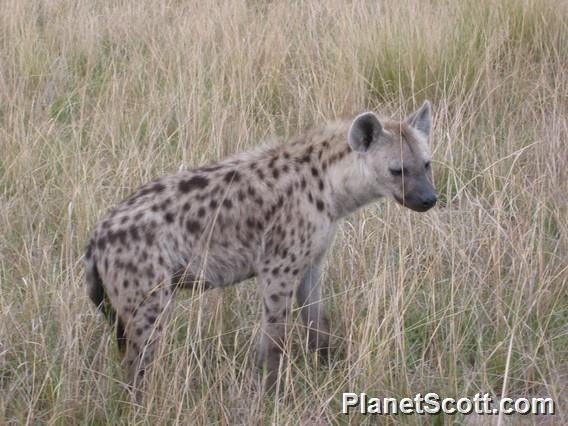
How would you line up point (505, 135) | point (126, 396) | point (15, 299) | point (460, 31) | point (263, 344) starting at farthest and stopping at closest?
1. point (460, 31)
2. point (505, 135)
3. point (15, 299)
4. point (263, 344)
5. point (126, 396)

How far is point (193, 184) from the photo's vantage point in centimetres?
337

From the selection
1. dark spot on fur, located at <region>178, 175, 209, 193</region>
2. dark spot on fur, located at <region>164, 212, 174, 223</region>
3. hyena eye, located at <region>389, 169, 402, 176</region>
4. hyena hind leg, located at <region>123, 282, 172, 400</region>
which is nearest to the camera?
hyena hind leg, located at <region>123, 282, 172, 400</region>

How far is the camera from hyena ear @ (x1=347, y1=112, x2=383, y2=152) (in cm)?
343

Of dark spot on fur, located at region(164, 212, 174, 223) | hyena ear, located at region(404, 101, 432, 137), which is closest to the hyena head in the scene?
hyena ear, located at region(404, 101, 432, 137)

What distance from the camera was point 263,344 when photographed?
3365 mm

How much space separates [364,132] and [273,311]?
74 centimetres

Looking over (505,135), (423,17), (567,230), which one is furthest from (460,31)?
(567,230)


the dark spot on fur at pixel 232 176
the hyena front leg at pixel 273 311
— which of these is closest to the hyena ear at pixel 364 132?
the dark spot on fur at pixel 232 176

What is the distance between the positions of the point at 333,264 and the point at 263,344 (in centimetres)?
65

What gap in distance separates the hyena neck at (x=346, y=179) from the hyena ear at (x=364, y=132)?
47 millimetres

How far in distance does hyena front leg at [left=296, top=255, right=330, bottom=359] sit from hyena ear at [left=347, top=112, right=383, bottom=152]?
0.44m

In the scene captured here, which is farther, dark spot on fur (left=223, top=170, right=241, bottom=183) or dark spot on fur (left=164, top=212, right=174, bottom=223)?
dark spot on fur (left=223, top=170, right=241, bottom=183)

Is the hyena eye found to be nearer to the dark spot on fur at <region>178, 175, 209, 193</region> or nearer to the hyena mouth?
the hyena mouth

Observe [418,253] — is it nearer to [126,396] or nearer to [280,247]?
[280,247]
